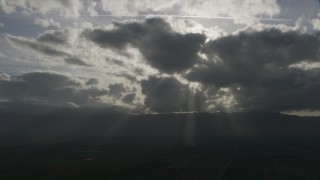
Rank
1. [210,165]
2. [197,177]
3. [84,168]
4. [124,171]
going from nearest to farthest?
1. [197,177]
2. [124,171]
3. [84,168]
4. [210,165]

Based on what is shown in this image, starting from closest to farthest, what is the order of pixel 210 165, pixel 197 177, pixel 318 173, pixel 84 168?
pixel 197 177, pixel 318 173, pixel 84 168, pixel 210 165

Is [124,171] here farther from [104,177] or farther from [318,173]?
[318,173]

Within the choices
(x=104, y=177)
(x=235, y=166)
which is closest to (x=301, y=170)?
(x=235, y=166)

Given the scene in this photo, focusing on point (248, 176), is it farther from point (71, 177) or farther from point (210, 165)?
point (71, 177)

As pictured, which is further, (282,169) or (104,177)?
(282,169)

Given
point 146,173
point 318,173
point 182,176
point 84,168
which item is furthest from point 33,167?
point 318,173

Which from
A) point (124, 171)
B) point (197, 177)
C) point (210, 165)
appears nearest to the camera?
point (197, 177)

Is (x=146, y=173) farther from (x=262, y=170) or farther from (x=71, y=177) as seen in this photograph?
(x=262, y=170)

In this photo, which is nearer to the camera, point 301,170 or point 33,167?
point 301,170

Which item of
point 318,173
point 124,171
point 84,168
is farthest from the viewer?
point 84,168
